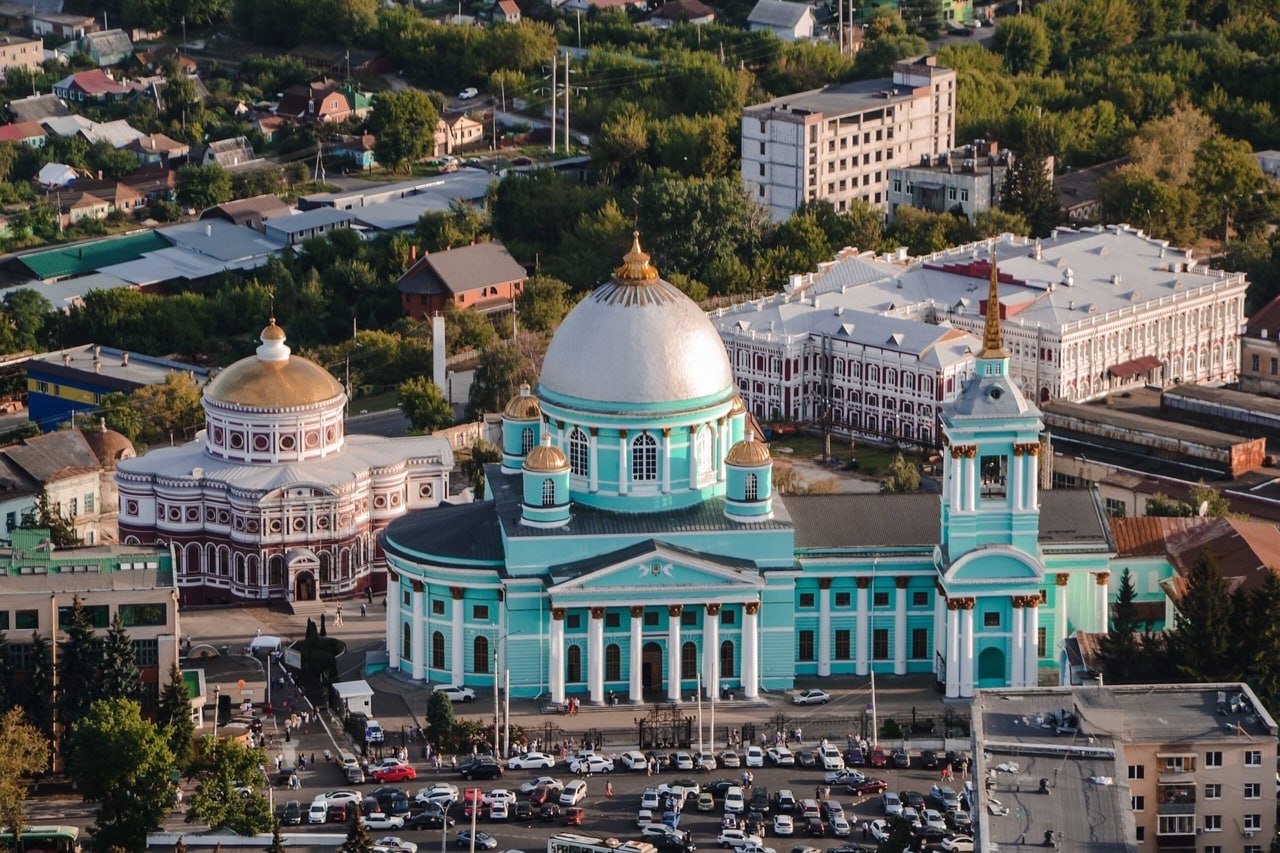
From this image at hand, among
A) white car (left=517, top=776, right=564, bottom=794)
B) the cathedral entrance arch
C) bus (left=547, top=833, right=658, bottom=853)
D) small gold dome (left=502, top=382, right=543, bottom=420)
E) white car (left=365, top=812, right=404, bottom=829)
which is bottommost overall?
bus (left=547, top=833, right=658, bottom=853)

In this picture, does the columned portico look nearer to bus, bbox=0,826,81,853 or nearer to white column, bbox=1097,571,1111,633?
bus, bbox=0,826,81,853

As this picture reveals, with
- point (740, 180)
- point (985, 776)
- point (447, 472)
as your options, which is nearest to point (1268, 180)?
point (740, 180)

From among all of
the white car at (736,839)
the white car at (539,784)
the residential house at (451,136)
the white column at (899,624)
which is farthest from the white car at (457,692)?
→ the residential house at (451,136)

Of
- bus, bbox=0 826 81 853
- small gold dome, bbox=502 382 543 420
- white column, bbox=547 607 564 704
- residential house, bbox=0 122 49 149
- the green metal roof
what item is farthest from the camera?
residential house, bbox=0 122 49 149

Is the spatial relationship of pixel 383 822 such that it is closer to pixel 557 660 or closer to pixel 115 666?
pixel 115 666

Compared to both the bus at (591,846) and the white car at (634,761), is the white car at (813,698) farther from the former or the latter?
the bus at (591,846)

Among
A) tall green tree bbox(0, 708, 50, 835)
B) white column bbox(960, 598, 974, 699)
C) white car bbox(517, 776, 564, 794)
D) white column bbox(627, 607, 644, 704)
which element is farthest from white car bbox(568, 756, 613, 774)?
tall green tree bbox(0, 708, 50, 835)
